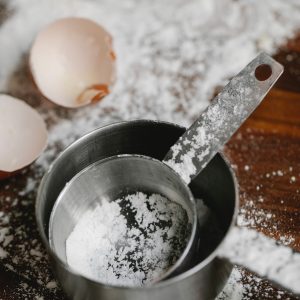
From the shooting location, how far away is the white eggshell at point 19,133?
76cm

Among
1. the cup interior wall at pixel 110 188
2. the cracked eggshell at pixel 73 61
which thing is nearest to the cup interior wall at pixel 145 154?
the cup interior wall at pixel 110 188

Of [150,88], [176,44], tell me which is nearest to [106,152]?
[150,88]

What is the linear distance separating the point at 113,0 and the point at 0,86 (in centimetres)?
29

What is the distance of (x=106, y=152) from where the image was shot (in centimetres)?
71

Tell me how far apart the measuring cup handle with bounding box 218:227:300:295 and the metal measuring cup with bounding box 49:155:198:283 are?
9 centimetres

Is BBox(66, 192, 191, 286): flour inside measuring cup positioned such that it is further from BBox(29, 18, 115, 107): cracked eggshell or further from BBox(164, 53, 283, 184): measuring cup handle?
BBox(29, 18, 115, 107): cracked eggshell

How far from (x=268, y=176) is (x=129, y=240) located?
0.24m

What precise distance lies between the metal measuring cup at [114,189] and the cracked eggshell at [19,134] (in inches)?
4.6

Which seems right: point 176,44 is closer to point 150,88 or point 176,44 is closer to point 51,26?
point 150,88

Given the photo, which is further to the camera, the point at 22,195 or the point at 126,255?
the point at 22,195

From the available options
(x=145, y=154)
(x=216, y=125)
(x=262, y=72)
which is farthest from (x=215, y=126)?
(x=262, y=72)

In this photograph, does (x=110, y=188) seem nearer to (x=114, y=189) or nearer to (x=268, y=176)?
(x=114, y=189)

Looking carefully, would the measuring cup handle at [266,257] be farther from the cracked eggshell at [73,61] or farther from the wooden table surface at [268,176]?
the cracked eggshell at [73,61]

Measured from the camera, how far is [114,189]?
27.9 inches
